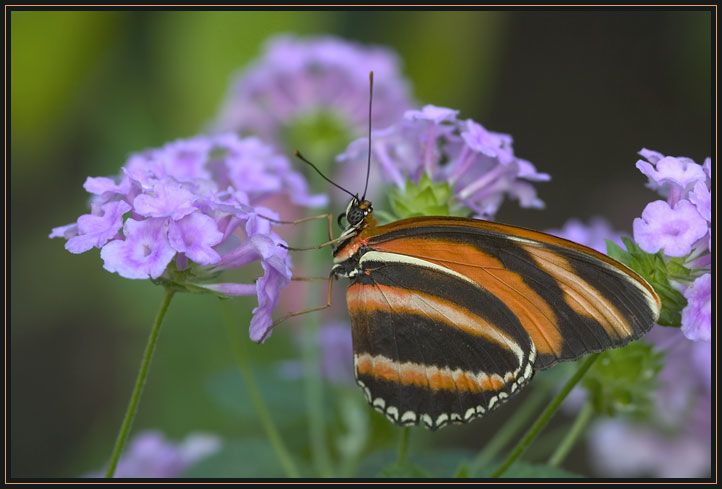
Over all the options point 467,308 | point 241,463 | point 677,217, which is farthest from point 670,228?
point 241,463

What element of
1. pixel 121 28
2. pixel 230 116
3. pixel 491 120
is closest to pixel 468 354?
pixel 230 116

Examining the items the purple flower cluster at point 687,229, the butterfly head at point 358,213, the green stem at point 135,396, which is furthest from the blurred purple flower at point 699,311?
the green stem at point 135,396

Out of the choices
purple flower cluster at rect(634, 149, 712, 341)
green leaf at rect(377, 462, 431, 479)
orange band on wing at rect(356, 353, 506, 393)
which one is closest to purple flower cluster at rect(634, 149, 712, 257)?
purple flower cluster at rect(634, 149, 712, 341)

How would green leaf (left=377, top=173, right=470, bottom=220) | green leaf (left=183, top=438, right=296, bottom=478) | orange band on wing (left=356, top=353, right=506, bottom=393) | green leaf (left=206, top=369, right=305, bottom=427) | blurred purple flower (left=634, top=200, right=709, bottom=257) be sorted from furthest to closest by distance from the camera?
green leaf (left=206, top=369, right=305, bottom=427)
green leaf (left=183, top=438, right=296, bottom=478)
green leaf (left=377, top=173, right=470, bottom=220)
orange band on wing (left=356, top=353, right=506, bottom=393)
blurred purple flower (left=634, top=200, right=709, bottom=257)

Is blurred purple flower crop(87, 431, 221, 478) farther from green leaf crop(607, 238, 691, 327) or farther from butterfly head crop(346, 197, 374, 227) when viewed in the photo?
green leaf crop(607, 238, 691, 327)

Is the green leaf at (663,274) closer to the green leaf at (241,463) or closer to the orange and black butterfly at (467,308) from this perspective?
the orange and black butterfly at (467,308)

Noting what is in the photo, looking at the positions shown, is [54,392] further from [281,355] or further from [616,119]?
[616,119]

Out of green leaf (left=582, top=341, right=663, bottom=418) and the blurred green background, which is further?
the blurred green background
